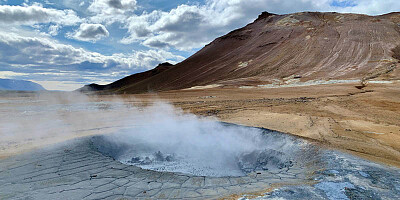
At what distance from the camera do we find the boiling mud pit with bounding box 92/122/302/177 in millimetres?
4844

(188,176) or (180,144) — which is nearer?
(188,176)

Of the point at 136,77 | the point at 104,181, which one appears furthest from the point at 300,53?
the point at 136,77

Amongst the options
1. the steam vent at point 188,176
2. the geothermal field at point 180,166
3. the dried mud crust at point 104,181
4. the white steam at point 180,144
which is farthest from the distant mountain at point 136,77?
the dried mud crust at point 104,181

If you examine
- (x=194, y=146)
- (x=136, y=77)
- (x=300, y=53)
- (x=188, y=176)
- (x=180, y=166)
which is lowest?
(x=180, y=166)

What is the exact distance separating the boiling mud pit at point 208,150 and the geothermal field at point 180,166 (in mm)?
23

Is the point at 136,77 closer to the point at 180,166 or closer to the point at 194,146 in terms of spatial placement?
the point at 194,146

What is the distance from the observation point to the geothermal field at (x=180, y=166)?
3127 millimetres

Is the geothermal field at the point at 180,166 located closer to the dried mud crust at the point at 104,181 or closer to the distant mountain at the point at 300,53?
the dried mud crust at the point at 104,181

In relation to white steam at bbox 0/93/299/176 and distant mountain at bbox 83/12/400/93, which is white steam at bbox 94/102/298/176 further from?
distant mountain at bbox 83/12/400/93

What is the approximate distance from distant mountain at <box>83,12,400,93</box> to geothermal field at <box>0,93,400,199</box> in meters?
21.0

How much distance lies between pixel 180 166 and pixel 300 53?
109ft

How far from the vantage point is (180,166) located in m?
4.90

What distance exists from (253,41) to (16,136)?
141ft

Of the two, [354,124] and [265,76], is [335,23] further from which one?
[354,124]
